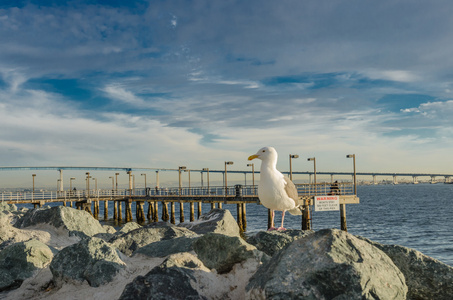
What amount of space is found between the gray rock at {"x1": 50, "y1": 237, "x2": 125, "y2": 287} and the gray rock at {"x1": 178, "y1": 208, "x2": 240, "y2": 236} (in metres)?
7.03

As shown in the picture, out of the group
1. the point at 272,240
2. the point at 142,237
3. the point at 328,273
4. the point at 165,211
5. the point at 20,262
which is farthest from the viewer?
the point at 165,211

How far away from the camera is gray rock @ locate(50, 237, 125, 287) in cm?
629

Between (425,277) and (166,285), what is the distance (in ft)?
11.2

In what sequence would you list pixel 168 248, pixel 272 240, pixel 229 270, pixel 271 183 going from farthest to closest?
pixel 271 183, pixel 168 248, pixel 272 240, pixel 229 270

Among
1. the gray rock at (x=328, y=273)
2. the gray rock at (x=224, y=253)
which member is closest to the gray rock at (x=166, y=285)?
the gray rock at (x=224, y=253)

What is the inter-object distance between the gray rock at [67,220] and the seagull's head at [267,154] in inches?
308

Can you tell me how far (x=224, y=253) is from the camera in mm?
5969

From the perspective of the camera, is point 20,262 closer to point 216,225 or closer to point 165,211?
point 216,225

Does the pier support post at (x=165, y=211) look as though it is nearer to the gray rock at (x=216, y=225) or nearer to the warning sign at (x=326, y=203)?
the warning sign at (x=326, y=203)

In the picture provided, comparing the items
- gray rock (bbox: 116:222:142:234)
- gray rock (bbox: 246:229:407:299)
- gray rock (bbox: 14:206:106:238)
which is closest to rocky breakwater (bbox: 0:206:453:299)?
gray rock (bbox: 246:229:407:299)

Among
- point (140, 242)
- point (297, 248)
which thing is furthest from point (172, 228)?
point (297, 248)

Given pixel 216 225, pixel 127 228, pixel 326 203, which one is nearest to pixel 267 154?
pixel 127 228

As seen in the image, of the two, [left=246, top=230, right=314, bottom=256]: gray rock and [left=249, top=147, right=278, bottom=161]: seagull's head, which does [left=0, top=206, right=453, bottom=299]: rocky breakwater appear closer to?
[left=246, top=230, right=314, bottom=256]: gray rock

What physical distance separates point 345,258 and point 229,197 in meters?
27.9
